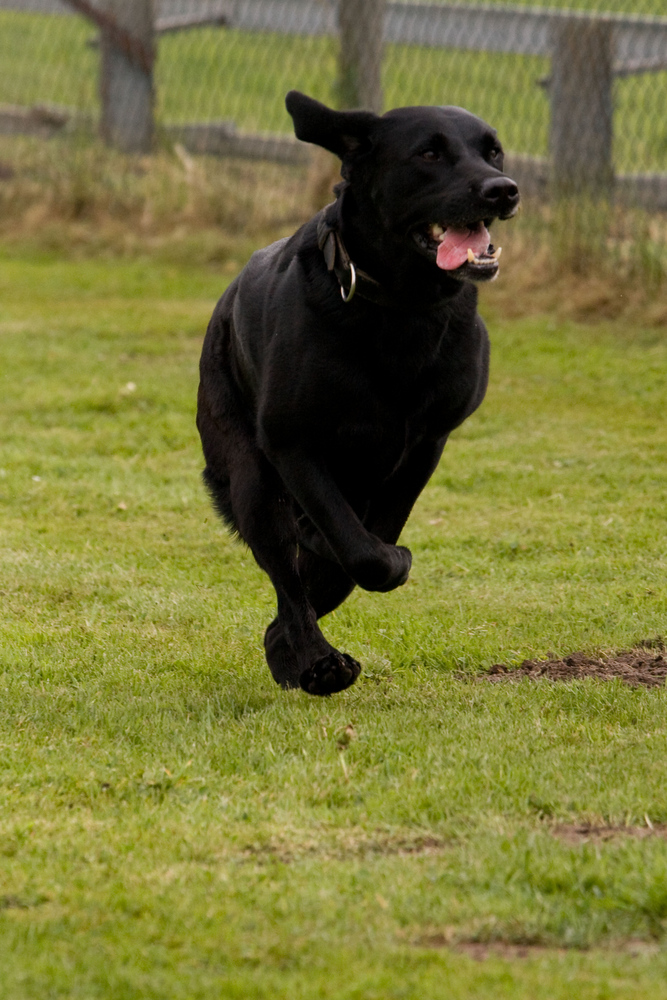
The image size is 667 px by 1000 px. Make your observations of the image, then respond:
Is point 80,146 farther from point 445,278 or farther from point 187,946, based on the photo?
point 187,946

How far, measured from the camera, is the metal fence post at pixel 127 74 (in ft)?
39.7

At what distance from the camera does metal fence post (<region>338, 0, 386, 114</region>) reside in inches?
428

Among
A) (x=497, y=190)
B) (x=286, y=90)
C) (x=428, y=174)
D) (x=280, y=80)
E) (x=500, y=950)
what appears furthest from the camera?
(x=280, y=80)

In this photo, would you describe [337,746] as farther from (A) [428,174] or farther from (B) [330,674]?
(A) [428,174]

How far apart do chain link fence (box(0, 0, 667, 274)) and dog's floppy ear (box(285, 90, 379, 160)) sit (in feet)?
18.0

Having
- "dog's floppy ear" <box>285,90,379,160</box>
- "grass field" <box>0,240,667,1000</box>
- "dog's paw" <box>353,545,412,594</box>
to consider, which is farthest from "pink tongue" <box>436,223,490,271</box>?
"grass field" <box>0,240,667,1000</box>

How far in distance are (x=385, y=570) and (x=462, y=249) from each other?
0.87m

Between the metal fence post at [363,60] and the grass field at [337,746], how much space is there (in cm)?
412

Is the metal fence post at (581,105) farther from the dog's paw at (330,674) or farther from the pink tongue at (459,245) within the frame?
the dog's paw at (330,674)

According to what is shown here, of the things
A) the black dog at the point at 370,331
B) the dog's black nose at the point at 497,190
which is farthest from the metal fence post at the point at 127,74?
the dog's black nose at the point at 497,190

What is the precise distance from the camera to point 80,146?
12031 millimetres

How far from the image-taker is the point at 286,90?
1134 centimetres

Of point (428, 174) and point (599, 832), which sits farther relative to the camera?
point (428, 174)

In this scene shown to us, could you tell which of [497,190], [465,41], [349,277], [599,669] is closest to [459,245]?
[497,190]
